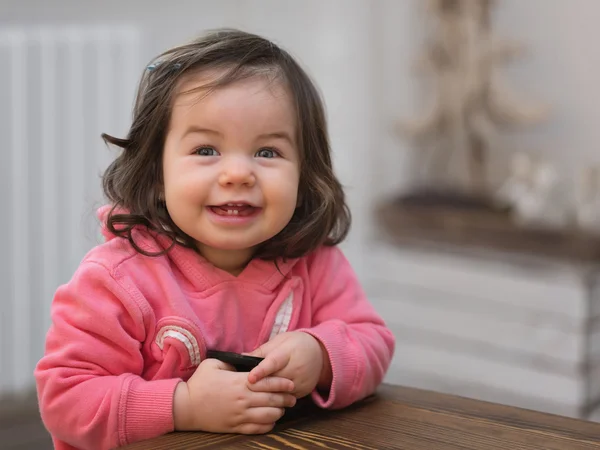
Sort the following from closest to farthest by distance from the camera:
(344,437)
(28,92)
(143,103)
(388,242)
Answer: (344,437) → (143,103) → (28,92) → (388,242)

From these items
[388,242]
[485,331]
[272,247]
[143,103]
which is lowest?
[485,331]

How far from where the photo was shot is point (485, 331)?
8.16ft

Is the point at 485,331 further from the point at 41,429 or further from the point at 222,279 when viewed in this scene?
the point at 222,279

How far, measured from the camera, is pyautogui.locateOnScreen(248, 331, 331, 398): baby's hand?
2.71 ft

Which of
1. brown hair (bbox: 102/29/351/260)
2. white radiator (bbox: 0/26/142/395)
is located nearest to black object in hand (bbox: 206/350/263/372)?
brown hair (bbox: 102/29/351/260)

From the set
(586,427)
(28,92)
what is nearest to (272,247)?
(586,427)

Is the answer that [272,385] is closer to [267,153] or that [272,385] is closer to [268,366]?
[268,366]

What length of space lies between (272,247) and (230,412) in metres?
0.21

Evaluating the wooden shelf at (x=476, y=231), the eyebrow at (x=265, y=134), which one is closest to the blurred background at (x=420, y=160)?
the wooden shelf at (x=476, y=231)

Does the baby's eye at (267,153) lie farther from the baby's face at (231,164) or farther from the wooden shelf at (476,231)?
the wooden shelf at (476,231)

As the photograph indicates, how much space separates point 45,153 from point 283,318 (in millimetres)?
1675

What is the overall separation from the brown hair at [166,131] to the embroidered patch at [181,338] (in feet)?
0.27

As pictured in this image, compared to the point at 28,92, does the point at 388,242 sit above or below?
below

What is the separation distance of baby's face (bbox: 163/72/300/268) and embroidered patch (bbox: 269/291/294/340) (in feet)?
0.31
